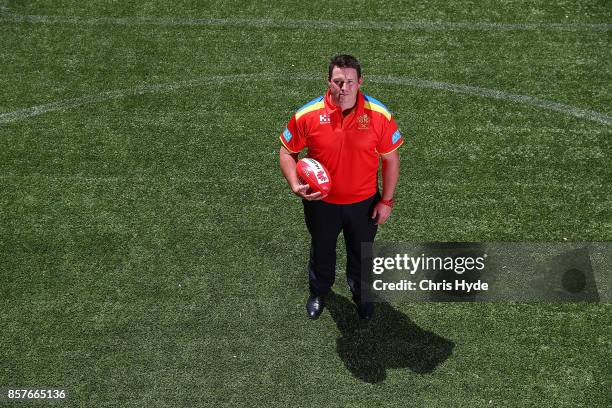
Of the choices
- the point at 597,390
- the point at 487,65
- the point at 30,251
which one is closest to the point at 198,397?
the point at 30,251

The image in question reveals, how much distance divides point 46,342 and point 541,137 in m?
5.82

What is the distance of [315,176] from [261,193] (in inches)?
94.1

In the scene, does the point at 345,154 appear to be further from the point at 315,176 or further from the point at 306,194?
the point at 306,194

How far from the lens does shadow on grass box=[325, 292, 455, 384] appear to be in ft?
20.9

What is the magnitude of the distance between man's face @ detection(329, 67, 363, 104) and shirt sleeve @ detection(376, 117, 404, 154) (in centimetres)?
40

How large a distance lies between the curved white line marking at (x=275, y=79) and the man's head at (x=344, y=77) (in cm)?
410

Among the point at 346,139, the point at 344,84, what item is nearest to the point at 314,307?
the point at 346,139

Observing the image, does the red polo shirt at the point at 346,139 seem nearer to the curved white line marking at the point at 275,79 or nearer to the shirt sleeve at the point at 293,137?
the shirt sleeve at the point at 293,137

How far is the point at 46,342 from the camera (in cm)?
659

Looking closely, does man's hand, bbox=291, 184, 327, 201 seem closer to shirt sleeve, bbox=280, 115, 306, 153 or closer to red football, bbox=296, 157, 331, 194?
red football, bbox=296, 157, 331, 194

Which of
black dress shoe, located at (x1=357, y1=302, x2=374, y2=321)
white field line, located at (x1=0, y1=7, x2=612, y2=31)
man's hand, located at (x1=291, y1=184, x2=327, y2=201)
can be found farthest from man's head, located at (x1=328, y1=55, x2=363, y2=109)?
white field line, located at (x1=0, y1=7, x2=612, y2=31)

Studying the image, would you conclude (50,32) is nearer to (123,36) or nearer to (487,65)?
(123,36)

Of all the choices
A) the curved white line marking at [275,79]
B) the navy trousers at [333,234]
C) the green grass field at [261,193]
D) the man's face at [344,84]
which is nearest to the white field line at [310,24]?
the green grass field at [261,193]

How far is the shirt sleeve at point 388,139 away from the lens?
571cm
